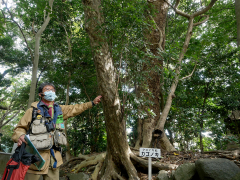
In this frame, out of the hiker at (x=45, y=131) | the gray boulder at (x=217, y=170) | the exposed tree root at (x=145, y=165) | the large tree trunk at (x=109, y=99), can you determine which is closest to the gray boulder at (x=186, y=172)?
the gray boulder at (x=217, y=170)

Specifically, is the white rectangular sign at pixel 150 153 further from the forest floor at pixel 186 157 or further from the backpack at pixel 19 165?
the backpack at pixel 19 165

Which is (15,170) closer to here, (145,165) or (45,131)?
(45,131)

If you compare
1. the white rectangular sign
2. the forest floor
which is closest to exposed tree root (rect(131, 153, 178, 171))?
the forest floor

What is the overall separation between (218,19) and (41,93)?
10151mm

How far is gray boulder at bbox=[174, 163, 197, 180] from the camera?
3.82 m

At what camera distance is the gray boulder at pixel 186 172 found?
12.5 feet

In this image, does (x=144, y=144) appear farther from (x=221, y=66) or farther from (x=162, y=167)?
(x=221, y=66)

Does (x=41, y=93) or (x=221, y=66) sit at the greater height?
(x=221, y=66)

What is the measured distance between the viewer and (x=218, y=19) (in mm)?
9766

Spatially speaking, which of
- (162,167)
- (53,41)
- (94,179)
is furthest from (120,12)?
(53,41)

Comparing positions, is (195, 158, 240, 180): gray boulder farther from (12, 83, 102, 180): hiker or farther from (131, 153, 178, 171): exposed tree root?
(12, 83, 102, 180): hiker

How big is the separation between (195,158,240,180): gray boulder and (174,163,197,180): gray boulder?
0.74ft

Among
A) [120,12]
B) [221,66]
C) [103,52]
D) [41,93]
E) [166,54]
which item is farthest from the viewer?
[221,66]

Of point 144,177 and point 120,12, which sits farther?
point 144,177
